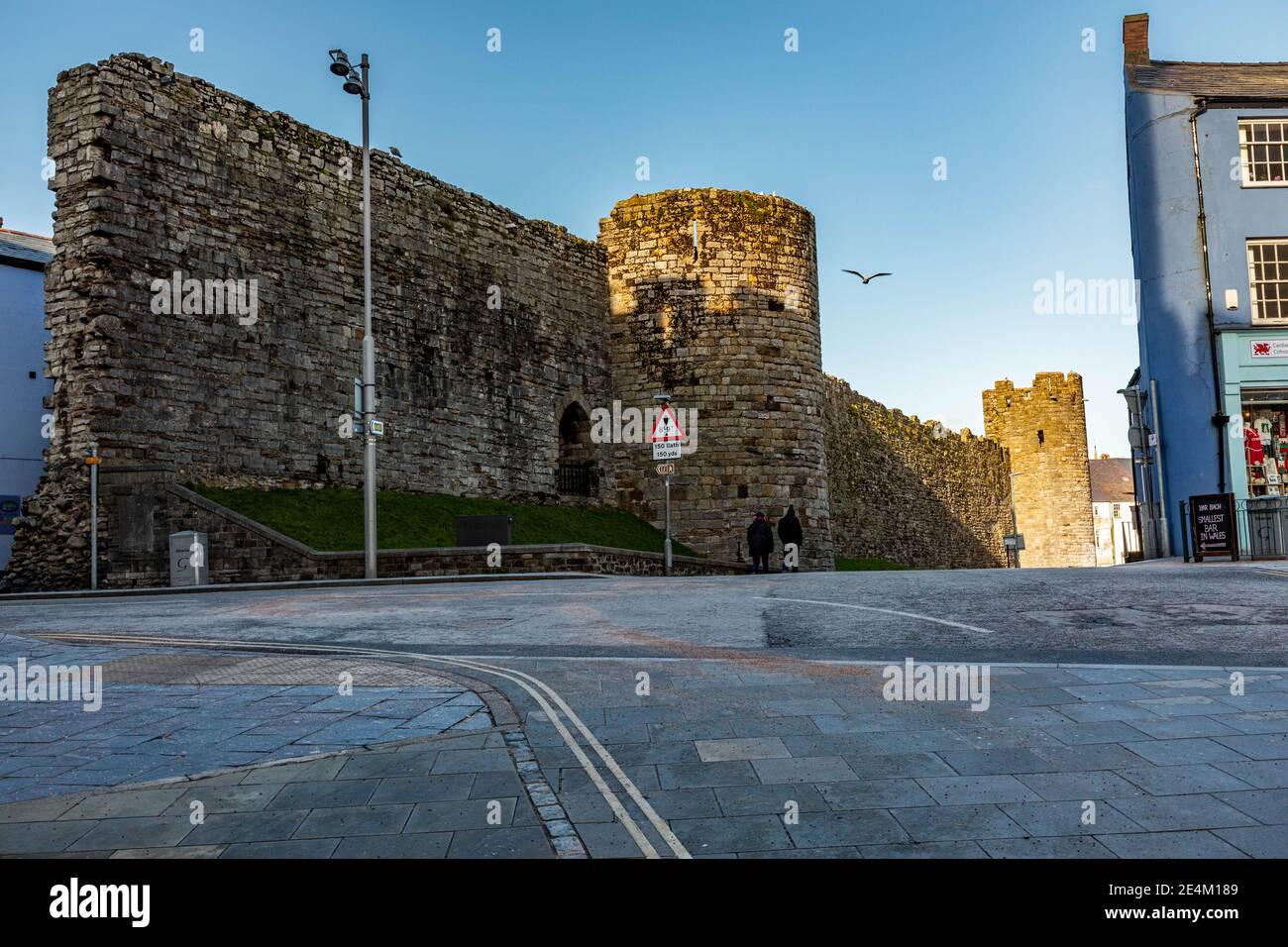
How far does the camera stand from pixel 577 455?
2723 cm

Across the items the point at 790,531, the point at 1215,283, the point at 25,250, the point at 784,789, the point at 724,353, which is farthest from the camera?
the point at 25,250

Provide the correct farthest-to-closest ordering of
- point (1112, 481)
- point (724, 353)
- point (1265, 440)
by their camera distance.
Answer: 1. point (1112, 481)
2. point (724, 353)
3. point (1265, 440)

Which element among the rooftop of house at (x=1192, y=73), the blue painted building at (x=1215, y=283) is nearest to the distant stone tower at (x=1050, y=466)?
the rooftop of house at (x=1192, y=73)

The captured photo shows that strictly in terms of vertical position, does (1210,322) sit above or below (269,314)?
below

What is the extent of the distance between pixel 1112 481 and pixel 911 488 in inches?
1948

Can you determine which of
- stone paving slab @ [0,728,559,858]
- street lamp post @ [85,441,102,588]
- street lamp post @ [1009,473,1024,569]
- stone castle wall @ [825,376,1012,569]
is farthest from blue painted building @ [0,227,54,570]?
street lamp post @ [1009,473,1024,569]

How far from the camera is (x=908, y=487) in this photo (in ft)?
132

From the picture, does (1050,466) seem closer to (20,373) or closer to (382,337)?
(382,337)

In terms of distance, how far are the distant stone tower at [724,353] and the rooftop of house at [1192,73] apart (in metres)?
9.09

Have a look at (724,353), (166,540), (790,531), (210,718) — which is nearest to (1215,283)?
(790,531)

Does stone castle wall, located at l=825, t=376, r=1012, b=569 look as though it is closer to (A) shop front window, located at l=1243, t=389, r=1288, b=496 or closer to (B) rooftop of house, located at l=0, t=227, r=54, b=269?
(A) shop front window, located at l=1243, t=389, r=1288, b=496
